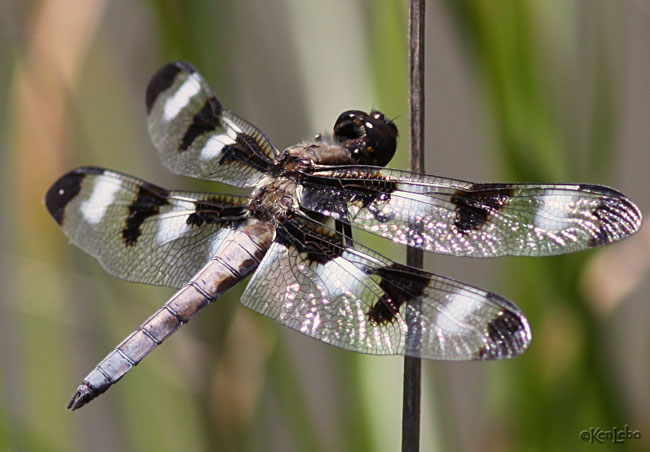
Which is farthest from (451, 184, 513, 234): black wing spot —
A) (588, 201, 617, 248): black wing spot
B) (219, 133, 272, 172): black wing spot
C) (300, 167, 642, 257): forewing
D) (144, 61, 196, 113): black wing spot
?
(144, 61, 196, 113): black wing spot

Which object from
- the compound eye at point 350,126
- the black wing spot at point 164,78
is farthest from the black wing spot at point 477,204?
the black wing spot at point 164,78

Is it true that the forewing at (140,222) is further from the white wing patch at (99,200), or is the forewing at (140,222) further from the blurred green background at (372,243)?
the blurred green background at (372,243)

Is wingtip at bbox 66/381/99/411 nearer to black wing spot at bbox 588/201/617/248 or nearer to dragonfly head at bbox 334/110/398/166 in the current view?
dragonfly head at bbox 334/110/398/166

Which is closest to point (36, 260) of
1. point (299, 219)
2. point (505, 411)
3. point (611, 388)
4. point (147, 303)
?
point (147, 303)

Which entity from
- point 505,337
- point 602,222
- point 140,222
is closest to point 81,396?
point 140,222

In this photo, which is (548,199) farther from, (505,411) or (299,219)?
(505,411)

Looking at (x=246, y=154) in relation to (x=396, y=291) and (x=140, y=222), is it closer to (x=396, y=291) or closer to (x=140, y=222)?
(x=140, y=222)
